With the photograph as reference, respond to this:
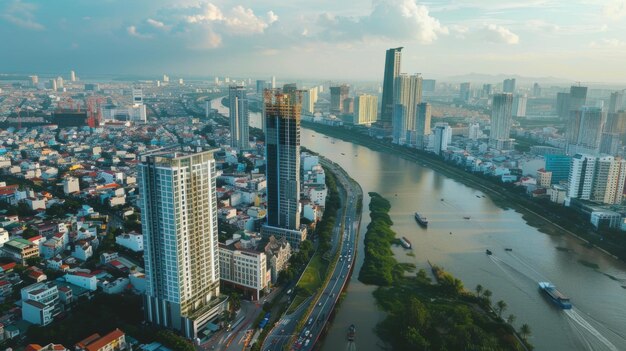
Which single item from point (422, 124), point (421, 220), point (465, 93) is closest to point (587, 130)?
point (422, 124)

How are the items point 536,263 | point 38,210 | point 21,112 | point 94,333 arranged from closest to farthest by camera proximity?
point 94,333, point 536,263, point 38,210, point 21,112

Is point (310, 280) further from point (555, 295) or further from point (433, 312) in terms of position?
point (555, 295)

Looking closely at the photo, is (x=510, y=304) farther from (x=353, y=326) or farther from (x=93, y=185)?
(x=93, y=185)

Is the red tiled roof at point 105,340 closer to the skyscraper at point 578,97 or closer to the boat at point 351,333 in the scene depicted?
the boat at point 351,333

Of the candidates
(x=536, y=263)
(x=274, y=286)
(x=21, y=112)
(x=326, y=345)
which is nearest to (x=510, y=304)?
(x=536, y=263)

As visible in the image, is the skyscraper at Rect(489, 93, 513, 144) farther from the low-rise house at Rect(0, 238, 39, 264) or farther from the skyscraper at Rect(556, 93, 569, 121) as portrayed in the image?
the low-rise house at Rect(0, 238, 39, 264)
